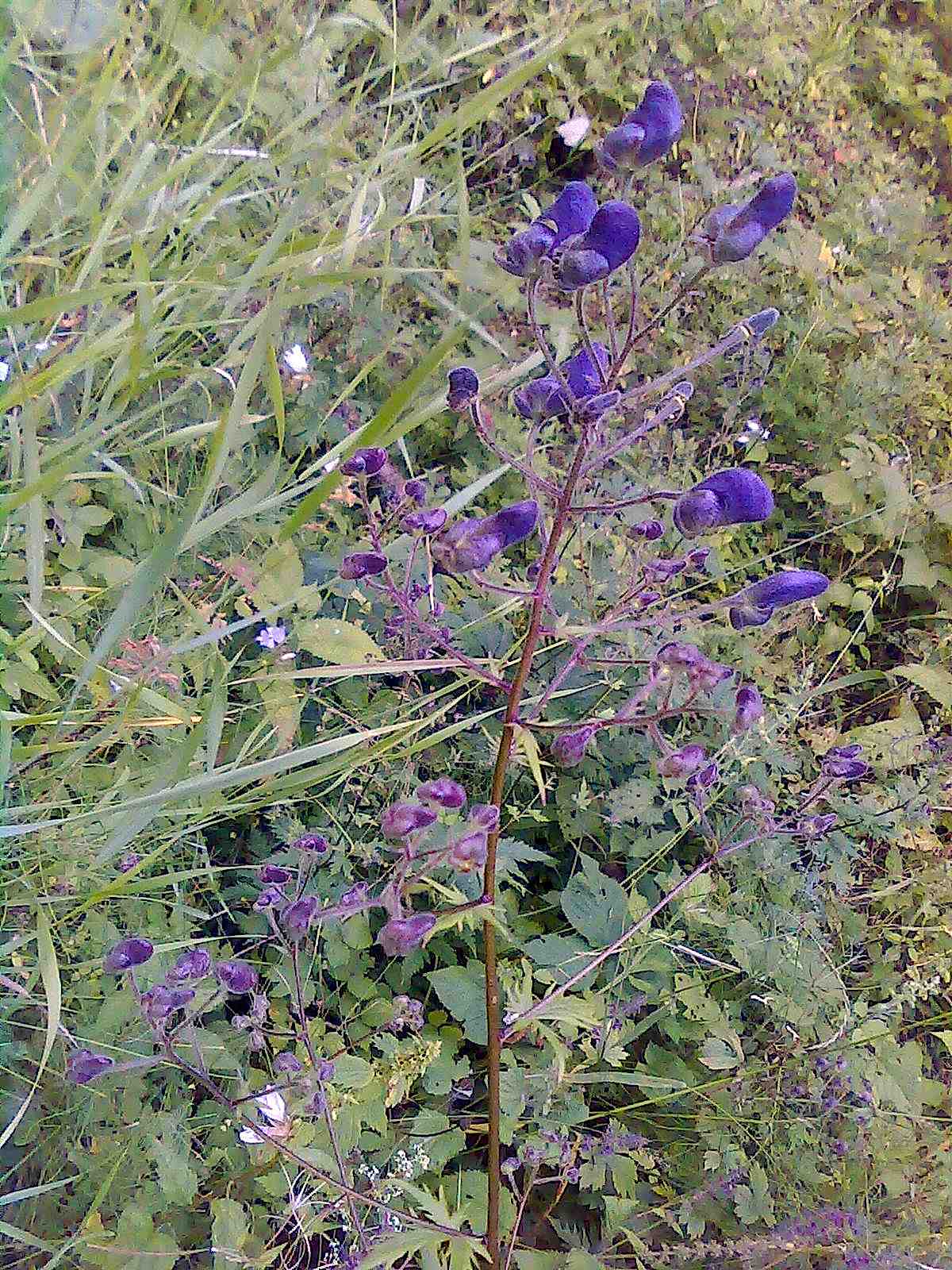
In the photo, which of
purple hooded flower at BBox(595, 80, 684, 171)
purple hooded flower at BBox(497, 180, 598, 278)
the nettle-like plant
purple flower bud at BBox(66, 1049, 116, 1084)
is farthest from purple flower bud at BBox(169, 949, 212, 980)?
purple hooded flower at BBox(595, 80, 684, 171)

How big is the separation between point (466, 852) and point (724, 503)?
42 cm

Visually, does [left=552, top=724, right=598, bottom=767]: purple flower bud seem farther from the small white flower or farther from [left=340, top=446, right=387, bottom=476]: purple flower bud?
the small white flower

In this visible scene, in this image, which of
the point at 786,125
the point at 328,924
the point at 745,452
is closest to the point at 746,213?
the point at 328,924

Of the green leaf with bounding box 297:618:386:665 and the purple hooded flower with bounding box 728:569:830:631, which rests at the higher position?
the purple hooded flower with bounding box 728:569:830:631

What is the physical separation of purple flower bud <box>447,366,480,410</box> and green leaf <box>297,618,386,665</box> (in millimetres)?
737

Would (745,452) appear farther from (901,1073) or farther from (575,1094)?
(575,1094)

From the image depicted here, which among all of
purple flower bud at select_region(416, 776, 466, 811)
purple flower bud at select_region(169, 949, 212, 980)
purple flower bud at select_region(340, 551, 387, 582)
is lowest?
purple flower bud at select_region(169, 949, 212, 980)

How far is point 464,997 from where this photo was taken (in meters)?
1.46

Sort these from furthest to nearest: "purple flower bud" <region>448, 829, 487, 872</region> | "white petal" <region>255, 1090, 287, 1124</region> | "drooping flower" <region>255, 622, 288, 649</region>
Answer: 1. "drooping flower" <region>255, 622, 288, 649</region>
2. "white petal" <region>255, 1090, 287, 1124</region>
3. "purple flower bud" <region>448, 829, 487, 872</region>

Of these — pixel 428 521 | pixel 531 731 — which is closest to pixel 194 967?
pixel 531 731

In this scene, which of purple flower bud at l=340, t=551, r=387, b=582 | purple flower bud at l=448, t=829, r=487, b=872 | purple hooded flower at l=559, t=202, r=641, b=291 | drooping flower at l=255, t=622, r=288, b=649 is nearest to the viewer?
purple hooded flower at l=559, t=202, r=641, b=291

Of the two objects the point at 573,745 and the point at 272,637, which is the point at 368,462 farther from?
the point at 272,637

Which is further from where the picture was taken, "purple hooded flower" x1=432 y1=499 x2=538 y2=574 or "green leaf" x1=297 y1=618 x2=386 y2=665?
"green leaf" x1=297 y1=618 x2=386 y2=665

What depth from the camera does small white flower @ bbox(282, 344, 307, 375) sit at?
1857 mm
